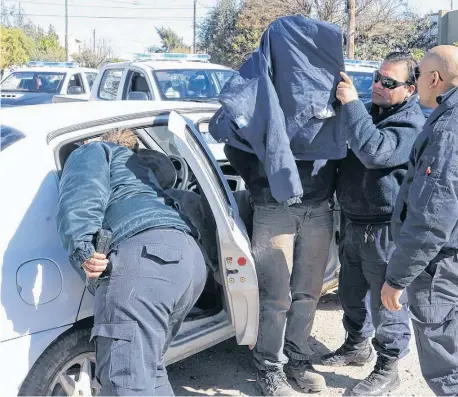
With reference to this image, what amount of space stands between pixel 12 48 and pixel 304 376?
96.2 ft

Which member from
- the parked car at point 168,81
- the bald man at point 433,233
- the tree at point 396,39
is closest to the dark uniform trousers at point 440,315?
the bald man at point 433,233

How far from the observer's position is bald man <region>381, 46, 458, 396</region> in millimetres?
2439

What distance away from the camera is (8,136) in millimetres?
2680

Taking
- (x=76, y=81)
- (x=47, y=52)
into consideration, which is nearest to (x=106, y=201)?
(x=76, y=81)

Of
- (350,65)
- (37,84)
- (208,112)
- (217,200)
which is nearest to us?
(217,200)

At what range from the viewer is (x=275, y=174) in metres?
2.87

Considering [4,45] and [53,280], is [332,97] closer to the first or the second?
[53,280]

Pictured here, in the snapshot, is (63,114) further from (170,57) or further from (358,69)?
(358,69)

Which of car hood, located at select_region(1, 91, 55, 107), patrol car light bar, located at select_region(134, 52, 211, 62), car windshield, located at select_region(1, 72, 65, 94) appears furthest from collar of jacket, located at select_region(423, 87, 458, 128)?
car windshield, located at select_region(1, 72, 65, 94)

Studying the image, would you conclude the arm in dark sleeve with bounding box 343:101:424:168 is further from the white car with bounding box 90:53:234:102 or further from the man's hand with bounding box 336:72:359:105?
the white car with bounding box 90:53:234:102

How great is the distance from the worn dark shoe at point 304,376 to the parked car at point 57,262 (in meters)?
0.45

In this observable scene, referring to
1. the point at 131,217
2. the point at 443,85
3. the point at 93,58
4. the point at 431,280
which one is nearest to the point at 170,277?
the point at 131,217

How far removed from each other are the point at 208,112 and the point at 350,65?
7.54 m

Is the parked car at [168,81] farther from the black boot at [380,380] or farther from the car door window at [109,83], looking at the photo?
the black boot at [380,380]
